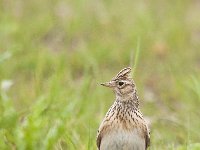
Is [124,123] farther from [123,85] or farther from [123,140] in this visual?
[123,85]

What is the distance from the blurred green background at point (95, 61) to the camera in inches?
302

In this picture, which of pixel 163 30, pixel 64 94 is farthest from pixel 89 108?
pixel 163 30

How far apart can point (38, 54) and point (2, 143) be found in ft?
12.8

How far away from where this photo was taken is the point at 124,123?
6.22 meters

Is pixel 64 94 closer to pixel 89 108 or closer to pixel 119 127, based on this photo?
pixel 89 108

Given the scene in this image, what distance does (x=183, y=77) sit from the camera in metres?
9.70

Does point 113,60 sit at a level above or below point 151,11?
below

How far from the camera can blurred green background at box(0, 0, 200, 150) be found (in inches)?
302

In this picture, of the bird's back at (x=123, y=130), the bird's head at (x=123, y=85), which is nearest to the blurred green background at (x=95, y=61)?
the bird's back at (x=123, y=130)

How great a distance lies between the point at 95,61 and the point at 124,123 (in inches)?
151

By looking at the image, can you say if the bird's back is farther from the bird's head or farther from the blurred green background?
the blurred green background

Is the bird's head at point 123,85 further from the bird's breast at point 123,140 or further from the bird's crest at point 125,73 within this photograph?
the bird's breast at point 123,140

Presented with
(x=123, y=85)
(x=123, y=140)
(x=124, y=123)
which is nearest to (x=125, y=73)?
(x=123, y=85)

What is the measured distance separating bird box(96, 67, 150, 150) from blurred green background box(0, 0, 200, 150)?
324 millimetres
